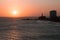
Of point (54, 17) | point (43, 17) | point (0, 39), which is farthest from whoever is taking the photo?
point (43, 17)

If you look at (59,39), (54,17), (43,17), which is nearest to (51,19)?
(54,17)

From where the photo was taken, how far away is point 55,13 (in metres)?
128

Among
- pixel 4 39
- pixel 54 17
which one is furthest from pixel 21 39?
pixel 54 17

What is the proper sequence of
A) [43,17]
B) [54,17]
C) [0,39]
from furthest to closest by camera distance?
[43,17]
[54,17]
[0,39]

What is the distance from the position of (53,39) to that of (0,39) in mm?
7578

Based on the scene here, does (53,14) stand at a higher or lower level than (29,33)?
lower

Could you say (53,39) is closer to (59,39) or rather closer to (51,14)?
(59,39)

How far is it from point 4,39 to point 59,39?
310 inches

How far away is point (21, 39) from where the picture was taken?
30672mm

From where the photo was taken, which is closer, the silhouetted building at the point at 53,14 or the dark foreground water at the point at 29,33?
the dark foreground water at the point at 29,33

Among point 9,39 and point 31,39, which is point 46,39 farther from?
point 9,39

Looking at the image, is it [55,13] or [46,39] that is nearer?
[46,39]

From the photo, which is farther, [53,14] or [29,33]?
[53,14]

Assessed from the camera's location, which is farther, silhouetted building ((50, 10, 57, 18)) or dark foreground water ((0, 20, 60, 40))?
silhouetted building ((50, 10, 57, 18))
